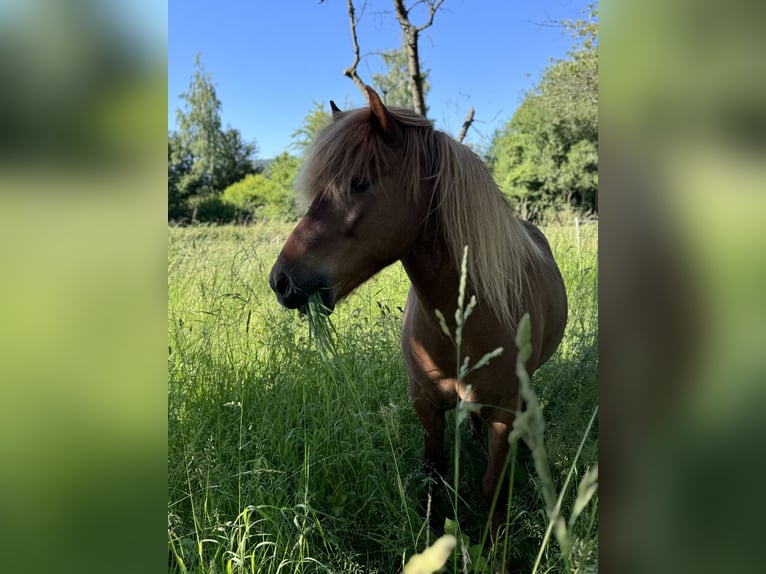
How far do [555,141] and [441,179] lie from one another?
58.4 ft

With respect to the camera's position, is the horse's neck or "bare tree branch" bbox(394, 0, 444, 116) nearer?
the horse's neck

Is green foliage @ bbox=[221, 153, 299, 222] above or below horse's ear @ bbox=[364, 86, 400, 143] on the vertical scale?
above

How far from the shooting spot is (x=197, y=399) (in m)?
2.20

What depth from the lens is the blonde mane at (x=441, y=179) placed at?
1471 millimetres

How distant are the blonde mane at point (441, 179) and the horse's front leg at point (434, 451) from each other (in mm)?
583

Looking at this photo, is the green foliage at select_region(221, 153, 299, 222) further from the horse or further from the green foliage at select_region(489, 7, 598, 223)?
the horse

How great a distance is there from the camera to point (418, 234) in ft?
5.07

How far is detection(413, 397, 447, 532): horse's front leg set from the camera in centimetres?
195

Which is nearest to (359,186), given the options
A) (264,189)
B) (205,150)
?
(264,189)

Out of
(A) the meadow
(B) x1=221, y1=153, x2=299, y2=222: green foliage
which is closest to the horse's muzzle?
(A) the meadow

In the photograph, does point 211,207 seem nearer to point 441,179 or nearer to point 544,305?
point 544,305

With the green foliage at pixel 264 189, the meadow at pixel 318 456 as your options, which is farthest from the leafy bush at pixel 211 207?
the meadow at pixel 318 456
